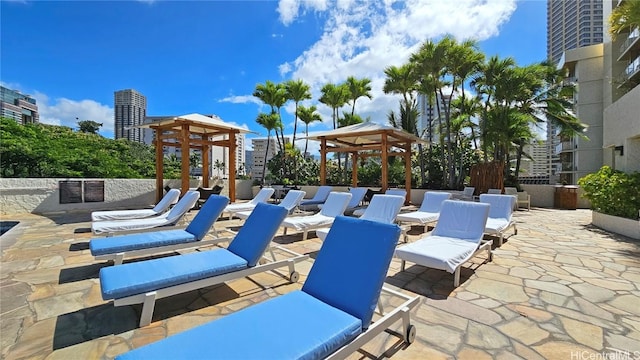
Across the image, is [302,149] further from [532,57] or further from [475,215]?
[475,215]

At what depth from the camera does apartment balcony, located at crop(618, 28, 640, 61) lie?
1758 centimetres

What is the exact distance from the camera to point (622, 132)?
9.41m

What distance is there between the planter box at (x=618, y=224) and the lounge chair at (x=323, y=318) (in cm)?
719

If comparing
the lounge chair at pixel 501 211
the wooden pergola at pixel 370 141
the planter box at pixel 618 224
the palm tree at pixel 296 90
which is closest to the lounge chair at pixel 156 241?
the lounge chair at pixel 501 211

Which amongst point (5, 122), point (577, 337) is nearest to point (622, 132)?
point (577, 337)

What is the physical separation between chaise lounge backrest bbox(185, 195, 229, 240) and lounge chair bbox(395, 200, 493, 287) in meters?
2.96

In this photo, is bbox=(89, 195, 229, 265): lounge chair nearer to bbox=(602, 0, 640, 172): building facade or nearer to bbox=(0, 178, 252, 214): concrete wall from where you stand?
bbox=(0, 178, 252, 214): concrete wall

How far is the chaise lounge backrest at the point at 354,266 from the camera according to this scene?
2162 millimetres

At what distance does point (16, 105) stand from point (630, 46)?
3767cm

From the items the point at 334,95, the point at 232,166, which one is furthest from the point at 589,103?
the point at 232,166

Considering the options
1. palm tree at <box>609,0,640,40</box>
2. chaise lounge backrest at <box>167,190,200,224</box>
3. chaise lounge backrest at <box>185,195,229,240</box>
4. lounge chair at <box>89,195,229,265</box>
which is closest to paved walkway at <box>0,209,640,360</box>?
lounge chair at <box>89,195,229,265</box>

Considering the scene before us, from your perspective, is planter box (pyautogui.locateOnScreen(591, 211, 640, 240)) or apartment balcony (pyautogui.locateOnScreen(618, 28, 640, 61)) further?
apartment balcony (pyautogui.locateOnScreen(618, 28, 640, 61))

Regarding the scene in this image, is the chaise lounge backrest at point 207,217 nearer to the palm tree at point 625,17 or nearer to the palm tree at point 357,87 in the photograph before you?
the palm tree at point 625,17

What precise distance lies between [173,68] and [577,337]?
1613 centimetres
